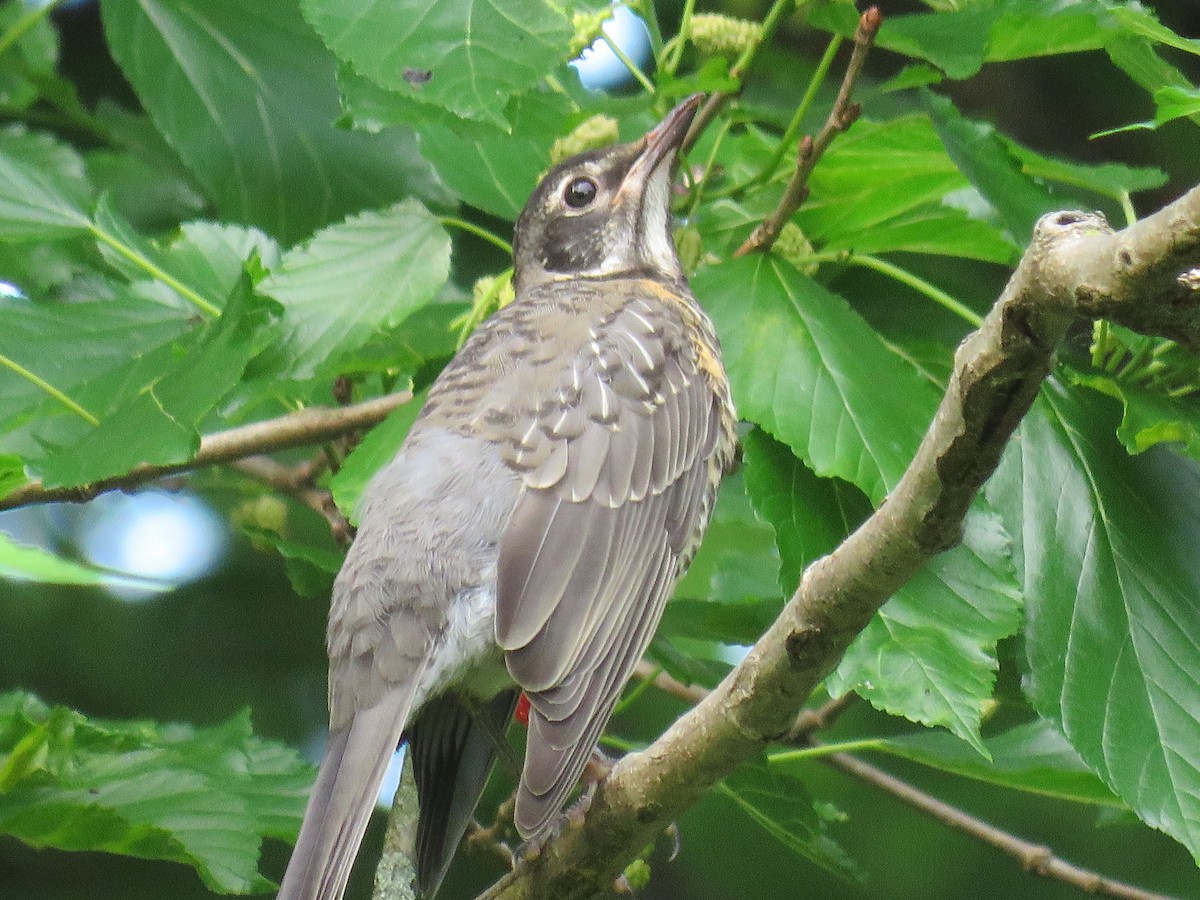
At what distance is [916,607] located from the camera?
2.76m

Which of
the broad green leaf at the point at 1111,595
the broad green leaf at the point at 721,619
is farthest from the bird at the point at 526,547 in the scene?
the broad green leaf at the point at 1111,595

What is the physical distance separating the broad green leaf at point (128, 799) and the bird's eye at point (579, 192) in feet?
5.87

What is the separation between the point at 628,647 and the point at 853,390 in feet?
2.23

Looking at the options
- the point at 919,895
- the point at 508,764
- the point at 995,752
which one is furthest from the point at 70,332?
the point at 919,895

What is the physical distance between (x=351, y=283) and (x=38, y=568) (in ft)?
5.74

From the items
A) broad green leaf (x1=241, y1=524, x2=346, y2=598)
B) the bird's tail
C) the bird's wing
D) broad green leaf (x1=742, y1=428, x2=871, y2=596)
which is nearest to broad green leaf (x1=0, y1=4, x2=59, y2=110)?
broad green leaf (x1=241, y1=524, x2=346, y2=598)

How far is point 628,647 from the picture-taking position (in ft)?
9.89

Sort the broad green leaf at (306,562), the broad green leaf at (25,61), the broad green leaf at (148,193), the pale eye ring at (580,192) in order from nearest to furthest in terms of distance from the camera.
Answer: the broad green leaf at (306,562), the pale eye ring at (580,192), the broad green leaf at (25,61), the broad green leaf at (148,193)

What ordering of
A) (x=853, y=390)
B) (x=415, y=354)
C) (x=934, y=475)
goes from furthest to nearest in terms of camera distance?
1. (x=415, y=354)
2. (x=853, y=390)
3. (x=934, y=475)

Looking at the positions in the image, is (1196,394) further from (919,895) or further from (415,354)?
(919,895)

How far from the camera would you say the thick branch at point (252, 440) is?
124 inches

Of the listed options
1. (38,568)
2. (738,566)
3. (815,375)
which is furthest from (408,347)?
(38,568)

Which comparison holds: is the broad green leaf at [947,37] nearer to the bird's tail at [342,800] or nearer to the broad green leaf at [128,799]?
the bird's tail at [342,800]

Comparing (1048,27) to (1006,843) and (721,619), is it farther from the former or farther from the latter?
(1006,843)
